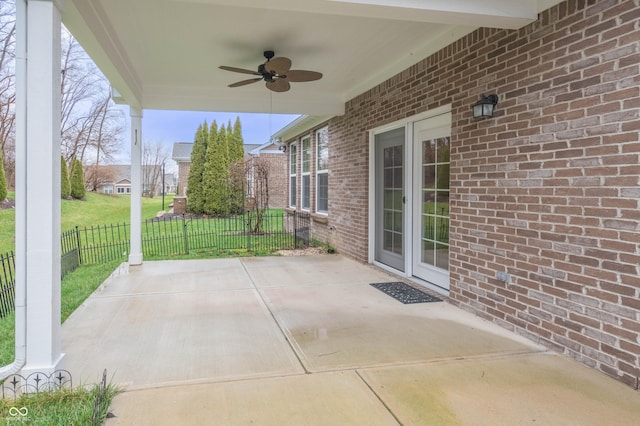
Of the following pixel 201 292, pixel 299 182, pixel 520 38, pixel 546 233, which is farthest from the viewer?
pixel 299 182

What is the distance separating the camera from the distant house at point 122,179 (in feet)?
80.8

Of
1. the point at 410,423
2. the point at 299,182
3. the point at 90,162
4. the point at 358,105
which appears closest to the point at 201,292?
the point at 410,423

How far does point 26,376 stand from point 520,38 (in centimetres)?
447

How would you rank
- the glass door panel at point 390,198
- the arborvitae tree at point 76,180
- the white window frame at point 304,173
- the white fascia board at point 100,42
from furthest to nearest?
1. the arborvitae tree at point 76,180
2. the white window frame at point 304,173
3. the glass door panel at point 390,198
4. the white fascia board at point 100,42

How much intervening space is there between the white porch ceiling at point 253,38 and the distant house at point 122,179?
806 inches

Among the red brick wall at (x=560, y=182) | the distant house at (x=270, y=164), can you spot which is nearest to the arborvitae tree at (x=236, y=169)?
the distant house at (x=270, y=164)

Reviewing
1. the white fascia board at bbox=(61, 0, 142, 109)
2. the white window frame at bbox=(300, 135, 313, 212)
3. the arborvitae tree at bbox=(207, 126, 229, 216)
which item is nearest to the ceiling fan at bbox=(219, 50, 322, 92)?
the white fascia board at bbox=(61, 0, 142, 109)

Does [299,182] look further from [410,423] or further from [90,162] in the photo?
[90,162]

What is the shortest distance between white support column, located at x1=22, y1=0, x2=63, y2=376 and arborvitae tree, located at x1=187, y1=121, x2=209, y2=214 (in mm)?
14941

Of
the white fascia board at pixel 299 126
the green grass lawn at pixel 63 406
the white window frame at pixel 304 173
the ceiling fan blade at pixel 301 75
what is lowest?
the green grass lawn at pixel 63 406

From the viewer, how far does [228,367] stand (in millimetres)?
2994

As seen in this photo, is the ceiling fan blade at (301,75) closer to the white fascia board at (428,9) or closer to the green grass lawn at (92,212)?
the white fascia board at (428,9)

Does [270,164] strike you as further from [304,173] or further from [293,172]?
[304,173]

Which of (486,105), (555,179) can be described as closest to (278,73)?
(486,105)
